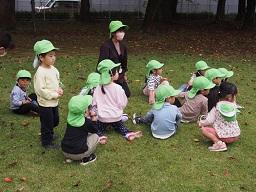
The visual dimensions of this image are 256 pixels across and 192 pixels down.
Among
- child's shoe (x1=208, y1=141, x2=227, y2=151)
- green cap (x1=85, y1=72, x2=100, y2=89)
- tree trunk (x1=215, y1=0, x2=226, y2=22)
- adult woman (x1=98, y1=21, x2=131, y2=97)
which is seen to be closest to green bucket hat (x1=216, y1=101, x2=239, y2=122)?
child's shoe (x1=208, y1=141, x2=227, y2=151)

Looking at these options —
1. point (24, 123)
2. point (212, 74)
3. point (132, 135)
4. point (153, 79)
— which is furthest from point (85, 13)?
point (132, 135)

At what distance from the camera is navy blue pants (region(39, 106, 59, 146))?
673 centimetres

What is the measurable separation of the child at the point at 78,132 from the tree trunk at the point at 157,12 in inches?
613

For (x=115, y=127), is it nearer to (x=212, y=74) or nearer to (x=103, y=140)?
(x=103, y=140)

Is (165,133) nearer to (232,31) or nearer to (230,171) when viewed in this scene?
(230,171)

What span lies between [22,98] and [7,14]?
1339cm

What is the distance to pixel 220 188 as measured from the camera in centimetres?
577

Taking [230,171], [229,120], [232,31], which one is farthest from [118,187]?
[232,31]

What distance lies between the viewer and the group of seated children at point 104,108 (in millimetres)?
6281

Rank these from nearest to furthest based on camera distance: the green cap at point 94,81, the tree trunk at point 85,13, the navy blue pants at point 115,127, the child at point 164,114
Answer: the child at point 164,114 → the navy blue pants at point 115,127 → the green cap at point 94,81 → the tree trunk at point 85,13

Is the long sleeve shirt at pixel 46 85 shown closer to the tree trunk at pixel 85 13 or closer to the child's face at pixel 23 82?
the child's face at pixel 23 82

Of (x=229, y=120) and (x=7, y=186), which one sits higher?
(x=229, y=120)

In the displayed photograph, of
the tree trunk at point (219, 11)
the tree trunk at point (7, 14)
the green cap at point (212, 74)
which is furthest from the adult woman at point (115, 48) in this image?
the tree trunk at point (219, 11)

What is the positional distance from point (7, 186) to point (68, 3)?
29789 mm
